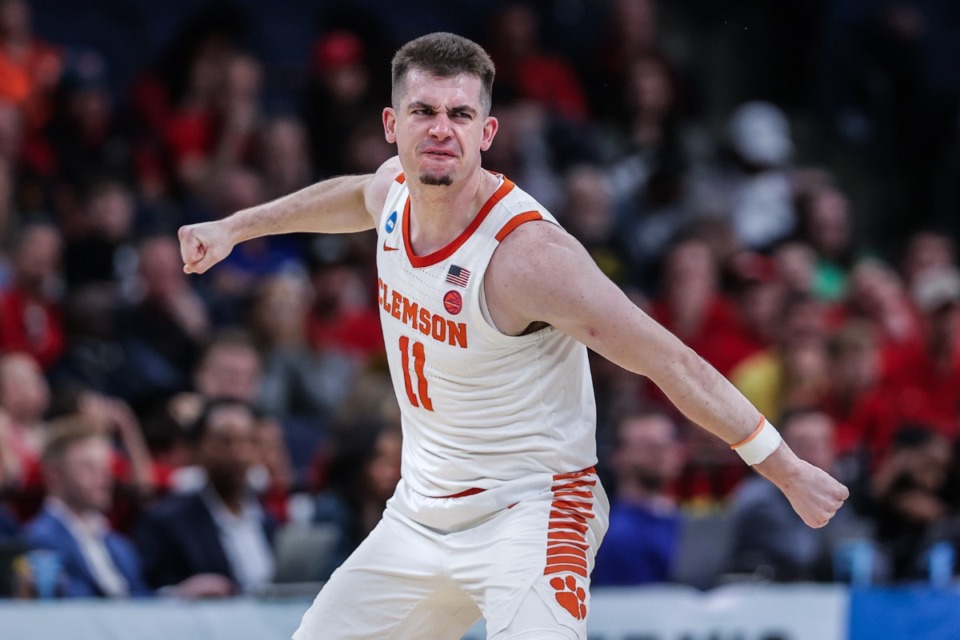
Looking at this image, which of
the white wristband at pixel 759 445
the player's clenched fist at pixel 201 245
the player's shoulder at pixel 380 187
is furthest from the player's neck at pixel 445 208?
the white wristband at pixel 759 445

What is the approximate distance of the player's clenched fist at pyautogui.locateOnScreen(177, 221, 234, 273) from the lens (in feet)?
18.2

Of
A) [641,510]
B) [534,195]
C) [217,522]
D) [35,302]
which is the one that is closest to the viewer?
[217,522]

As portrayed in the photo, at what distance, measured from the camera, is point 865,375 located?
34.3ft

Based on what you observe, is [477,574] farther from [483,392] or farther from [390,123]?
[390,123]

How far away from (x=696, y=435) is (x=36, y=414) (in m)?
4.08

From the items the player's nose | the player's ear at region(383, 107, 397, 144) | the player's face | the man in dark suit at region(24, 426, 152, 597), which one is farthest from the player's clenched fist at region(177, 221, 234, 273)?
the man in dark suit at region(24, 426, 152, 597)

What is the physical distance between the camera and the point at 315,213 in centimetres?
587

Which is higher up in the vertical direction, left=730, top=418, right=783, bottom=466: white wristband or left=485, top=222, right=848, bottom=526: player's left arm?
left=485, top=222, right=848, bottom=526: player's left arm

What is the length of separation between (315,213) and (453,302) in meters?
0.99

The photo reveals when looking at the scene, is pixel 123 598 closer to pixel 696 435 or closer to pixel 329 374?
pixel 329 374

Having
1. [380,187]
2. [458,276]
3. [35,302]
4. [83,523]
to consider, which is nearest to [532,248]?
[458,276]

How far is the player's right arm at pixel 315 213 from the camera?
5664mm

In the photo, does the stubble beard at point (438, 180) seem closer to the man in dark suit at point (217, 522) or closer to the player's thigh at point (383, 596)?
the player's thigh at point (383, 596)

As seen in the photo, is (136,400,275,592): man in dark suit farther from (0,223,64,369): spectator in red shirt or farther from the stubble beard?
the stubble beard
